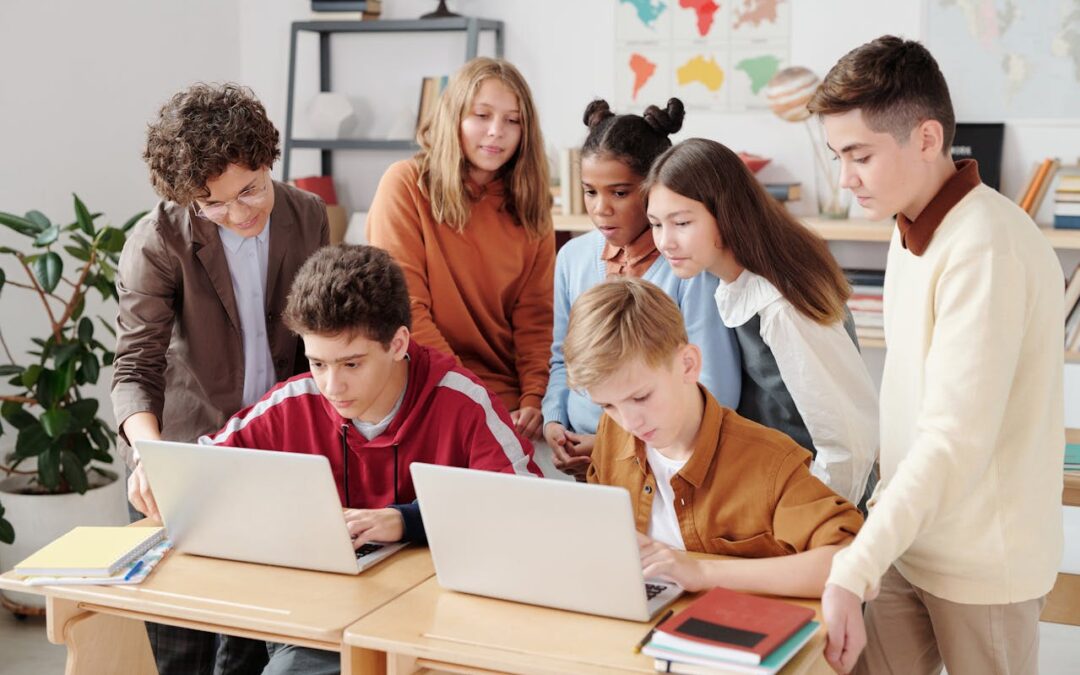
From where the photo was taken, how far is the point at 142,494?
197 centimetres

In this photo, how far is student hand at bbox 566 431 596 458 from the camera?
2.29 m

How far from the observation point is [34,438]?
3391 millimetres

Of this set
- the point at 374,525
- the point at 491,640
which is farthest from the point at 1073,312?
the point at 491,640

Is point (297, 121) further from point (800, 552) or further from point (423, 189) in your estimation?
point (800, 552)

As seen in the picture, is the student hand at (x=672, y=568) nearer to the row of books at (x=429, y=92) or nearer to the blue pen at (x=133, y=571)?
the blue pen at (x=133, y=571)

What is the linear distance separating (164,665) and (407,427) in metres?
0.82

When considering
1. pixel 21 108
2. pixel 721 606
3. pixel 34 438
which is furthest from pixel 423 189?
pixel 21 108

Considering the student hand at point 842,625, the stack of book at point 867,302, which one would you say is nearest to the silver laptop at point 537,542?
the student hand at point 842,625

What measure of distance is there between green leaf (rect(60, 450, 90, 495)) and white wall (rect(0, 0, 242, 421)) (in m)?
0.51

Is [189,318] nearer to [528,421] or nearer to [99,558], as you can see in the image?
[99,558]

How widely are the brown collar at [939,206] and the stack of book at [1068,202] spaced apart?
231cm

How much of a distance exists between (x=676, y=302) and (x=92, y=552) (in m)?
1.06

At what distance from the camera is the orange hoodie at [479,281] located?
98.4 inches

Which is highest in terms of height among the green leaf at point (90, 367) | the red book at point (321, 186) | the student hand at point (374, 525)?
the red book at point (321, 186)
